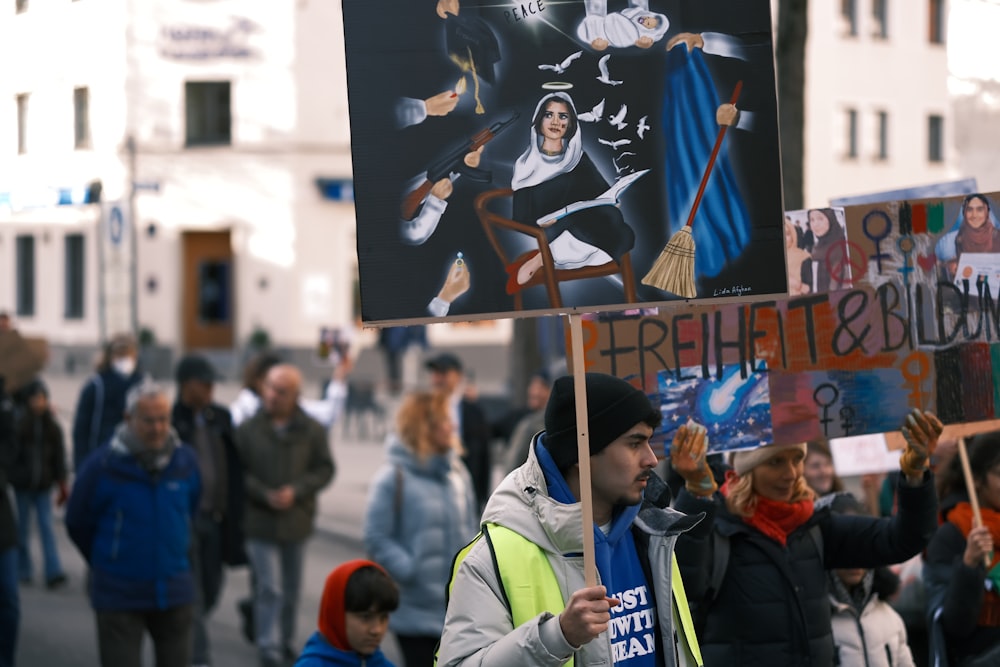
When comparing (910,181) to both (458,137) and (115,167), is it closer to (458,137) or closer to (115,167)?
(115,167)

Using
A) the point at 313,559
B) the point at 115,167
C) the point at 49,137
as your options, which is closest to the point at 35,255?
the point at 115,167

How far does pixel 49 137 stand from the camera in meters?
10.2

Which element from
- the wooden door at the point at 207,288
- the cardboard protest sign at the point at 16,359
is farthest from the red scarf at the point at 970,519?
the wooden door at the point at 207,288

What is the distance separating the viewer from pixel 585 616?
11.5 feet

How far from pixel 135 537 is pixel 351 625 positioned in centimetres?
236

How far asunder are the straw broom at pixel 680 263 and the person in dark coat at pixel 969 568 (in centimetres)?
187

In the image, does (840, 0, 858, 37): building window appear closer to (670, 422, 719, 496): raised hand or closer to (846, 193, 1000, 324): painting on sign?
(846, 193, 1000, 324): painting on sign

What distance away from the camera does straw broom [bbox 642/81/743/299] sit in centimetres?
404

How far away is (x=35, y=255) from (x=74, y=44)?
89.9 ft

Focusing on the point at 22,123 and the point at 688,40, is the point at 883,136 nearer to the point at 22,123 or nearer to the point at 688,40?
the point at 22,123

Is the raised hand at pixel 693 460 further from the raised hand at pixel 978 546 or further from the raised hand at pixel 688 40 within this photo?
the raised hand at pixel 978 546

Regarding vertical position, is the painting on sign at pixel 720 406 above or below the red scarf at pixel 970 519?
above

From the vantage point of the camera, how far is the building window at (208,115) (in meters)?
37.8

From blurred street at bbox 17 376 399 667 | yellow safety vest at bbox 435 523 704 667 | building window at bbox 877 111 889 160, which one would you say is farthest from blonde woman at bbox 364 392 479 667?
building window at bbox 877 111 889 160
